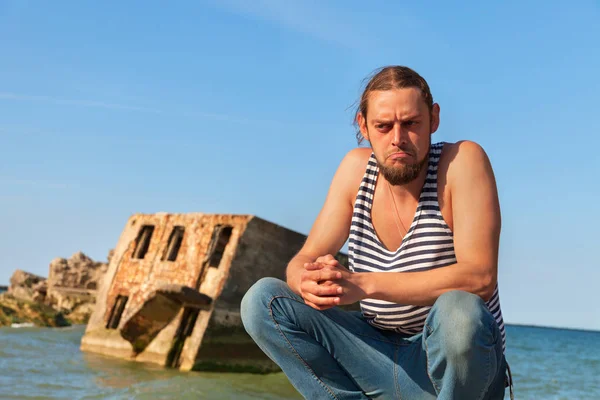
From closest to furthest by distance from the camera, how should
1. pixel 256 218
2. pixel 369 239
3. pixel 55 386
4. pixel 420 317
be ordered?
pixel 420 317 < pixel 369 239 < pixel 55 386 < pixel 256 218

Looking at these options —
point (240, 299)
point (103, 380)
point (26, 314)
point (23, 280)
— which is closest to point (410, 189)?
point (103, 380)

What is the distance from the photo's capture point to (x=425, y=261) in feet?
9.49

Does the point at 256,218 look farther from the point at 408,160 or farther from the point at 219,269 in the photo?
the point at 408,160

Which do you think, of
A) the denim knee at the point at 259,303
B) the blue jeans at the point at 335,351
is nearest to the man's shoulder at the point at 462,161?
the blue jeans at the point at 335,351

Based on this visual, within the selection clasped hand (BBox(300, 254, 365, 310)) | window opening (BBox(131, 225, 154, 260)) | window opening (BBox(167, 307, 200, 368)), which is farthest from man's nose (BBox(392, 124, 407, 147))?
window opening (BBox(131, 225, 154, 260))

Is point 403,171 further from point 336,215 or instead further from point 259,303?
point 259,303

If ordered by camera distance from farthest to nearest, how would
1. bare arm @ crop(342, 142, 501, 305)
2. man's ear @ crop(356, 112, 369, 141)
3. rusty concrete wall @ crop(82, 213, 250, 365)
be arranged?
1. rusty concrete wall @ crop(82, 213, 250, 365)
2. man's ear @ crop(356, 112, 369, 141)
3. bare arm @ crop(342, 142, 501, 305)

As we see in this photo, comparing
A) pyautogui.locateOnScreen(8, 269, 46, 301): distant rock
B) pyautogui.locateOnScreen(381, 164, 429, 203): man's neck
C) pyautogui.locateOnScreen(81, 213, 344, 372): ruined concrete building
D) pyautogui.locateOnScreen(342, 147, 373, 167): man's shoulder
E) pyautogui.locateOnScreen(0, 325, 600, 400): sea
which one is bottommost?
pyautogui.locateOnScreen(8, 269, 46, 301): distant rock

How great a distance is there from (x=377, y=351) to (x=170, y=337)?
690cm

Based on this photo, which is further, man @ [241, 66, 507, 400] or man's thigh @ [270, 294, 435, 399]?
man's thigh @ [270, 294, 435, 399]

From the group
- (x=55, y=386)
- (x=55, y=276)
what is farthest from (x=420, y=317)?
(x=55, y=276)

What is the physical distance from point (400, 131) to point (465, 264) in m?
0.64

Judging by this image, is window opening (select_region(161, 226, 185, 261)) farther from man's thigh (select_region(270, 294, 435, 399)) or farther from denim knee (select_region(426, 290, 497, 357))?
denim knee (select_region(426, 290, 497, 357))

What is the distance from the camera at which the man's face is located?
9.60 ft
